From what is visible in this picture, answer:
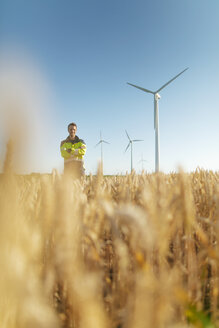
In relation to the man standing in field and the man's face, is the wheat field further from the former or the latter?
the man's face

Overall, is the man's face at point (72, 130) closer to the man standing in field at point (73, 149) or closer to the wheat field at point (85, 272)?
the man standing in field at point (73, 149)

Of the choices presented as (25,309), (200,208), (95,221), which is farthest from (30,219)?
(200,208)

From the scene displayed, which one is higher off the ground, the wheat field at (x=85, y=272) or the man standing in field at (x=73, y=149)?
the man standing in field at (x=73, y=149)

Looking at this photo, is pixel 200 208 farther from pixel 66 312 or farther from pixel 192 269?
pixel 66 312

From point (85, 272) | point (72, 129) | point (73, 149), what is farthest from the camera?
point (72, 129)

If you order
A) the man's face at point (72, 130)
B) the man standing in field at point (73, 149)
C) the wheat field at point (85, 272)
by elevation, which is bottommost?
the wheat field at point (85, 272)

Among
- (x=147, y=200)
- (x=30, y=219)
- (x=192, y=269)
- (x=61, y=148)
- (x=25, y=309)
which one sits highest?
(x=61, y=148)

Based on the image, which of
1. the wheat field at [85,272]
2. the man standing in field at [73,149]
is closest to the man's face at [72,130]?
the man standing in field at [73,149]

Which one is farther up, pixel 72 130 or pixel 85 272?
pixel 72 130

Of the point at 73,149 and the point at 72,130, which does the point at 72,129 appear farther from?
the point at 73,149

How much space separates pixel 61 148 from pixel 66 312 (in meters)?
6.42

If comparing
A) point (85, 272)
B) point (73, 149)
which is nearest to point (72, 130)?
point (73, 149)

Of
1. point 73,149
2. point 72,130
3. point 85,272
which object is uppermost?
point 72,130

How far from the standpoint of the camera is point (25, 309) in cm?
57
